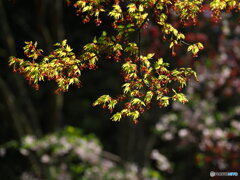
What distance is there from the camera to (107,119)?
36.4 feet

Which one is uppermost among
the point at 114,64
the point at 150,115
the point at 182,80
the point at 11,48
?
the point at 114,64

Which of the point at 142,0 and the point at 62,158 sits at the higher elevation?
the point at 62,158

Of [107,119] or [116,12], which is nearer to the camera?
[116,12]

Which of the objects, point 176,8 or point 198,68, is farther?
point 198,68

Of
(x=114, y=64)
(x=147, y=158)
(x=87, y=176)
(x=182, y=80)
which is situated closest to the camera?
(x=182, y=80)

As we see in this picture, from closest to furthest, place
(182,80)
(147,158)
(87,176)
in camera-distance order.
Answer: (182,80)
(87,176)
(147,158)

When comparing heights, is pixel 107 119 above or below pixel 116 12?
above

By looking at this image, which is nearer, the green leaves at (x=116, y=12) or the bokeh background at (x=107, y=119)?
the green leaves at (x=116, y=12)

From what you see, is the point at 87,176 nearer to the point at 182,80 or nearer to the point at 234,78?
the point at 234,78

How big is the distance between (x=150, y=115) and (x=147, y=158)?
2.88 feet

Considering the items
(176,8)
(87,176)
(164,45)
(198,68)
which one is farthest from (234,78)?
(176,8)

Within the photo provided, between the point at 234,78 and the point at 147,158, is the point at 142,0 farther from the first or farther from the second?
the point at 234,78

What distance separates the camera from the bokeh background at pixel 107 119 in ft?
27.1

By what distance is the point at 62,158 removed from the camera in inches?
342
